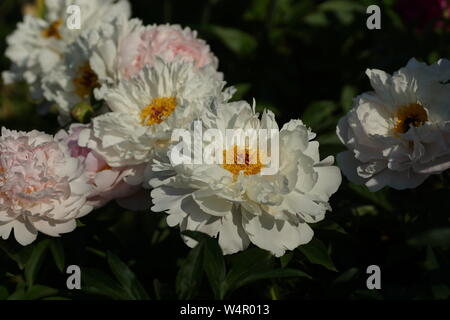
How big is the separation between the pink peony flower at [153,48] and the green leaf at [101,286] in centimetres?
50

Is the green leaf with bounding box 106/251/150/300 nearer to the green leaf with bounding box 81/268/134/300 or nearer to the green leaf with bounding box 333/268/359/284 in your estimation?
the green leaf with bounding box 81/268/134/300

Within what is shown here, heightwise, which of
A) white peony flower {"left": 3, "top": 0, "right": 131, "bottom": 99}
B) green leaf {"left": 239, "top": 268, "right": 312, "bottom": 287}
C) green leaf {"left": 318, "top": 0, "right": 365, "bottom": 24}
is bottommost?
green leaf {"left": 239, "top": 268, "right": 312, "bottom": 287}

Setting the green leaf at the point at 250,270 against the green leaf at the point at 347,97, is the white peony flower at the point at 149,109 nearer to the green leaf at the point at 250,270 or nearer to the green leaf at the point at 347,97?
the green leaf at the point at 250,270

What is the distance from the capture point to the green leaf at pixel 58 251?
3.65 ft

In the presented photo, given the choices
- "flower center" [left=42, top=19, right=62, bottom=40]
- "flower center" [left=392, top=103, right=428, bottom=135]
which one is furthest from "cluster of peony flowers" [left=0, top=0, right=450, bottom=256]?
"flower center" [left=42, top=19, right=62, bottom=40]

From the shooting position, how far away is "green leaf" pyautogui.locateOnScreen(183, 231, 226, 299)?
98cm

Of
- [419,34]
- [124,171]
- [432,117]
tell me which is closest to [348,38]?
[419,34]

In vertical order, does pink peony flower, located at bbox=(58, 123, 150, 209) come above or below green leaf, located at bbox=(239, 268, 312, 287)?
above

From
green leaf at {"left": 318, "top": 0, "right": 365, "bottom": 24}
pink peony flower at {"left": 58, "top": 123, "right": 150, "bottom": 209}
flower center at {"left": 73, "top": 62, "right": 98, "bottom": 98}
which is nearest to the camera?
pink peony flower at {"left": 58, "top": 123, "right": 150, "bottom": 209}

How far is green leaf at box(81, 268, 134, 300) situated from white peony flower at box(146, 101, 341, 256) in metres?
0.14

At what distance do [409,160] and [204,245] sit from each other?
1.37 ft

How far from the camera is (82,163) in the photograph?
1167 millimetres

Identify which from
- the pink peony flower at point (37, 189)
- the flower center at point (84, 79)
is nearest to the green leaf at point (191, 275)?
the pink peony flower at point (37, 189)

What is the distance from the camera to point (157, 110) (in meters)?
1.25
